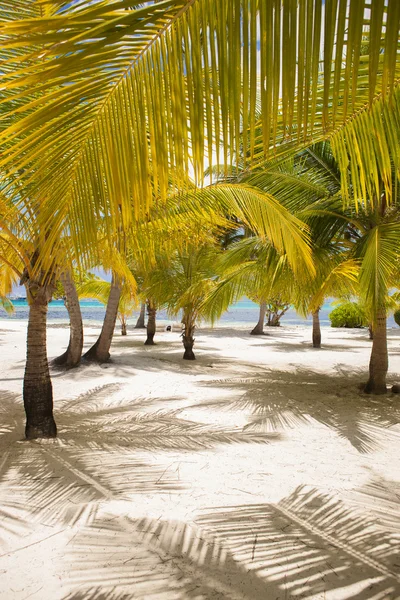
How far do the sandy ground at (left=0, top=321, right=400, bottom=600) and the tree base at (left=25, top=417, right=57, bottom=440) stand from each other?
10cm

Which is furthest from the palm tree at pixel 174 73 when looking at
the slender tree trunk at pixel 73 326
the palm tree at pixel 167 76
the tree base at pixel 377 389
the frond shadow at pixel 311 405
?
the slender tree trunk at pixel 73 326

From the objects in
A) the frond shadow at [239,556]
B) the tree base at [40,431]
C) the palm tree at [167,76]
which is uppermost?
the palm tree at [167,76]

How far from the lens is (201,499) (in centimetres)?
261

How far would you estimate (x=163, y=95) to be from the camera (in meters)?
1.12

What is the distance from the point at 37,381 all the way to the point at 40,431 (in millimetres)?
470

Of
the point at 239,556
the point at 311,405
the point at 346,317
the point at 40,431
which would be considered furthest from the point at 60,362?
the point at 346,317

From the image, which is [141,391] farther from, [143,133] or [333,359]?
[333,359]

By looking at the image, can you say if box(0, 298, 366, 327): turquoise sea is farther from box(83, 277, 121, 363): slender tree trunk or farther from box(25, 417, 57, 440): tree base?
box(25, 417, 57, 440): tree base

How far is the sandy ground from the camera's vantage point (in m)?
1.87

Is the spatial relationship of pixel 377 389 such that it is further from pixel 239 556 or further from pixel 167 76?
pixel 167 76

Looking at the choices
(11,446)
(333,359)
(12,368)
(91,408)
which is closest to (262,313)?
(333,359)

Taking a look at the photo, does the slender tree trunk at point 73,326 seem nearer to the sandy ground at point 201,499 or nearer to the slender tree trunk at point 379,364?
the sandy ground at point 201,499

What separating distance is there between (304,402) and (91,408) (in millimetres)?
2792

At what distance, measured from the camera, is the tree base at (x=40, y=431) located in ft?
12.2
